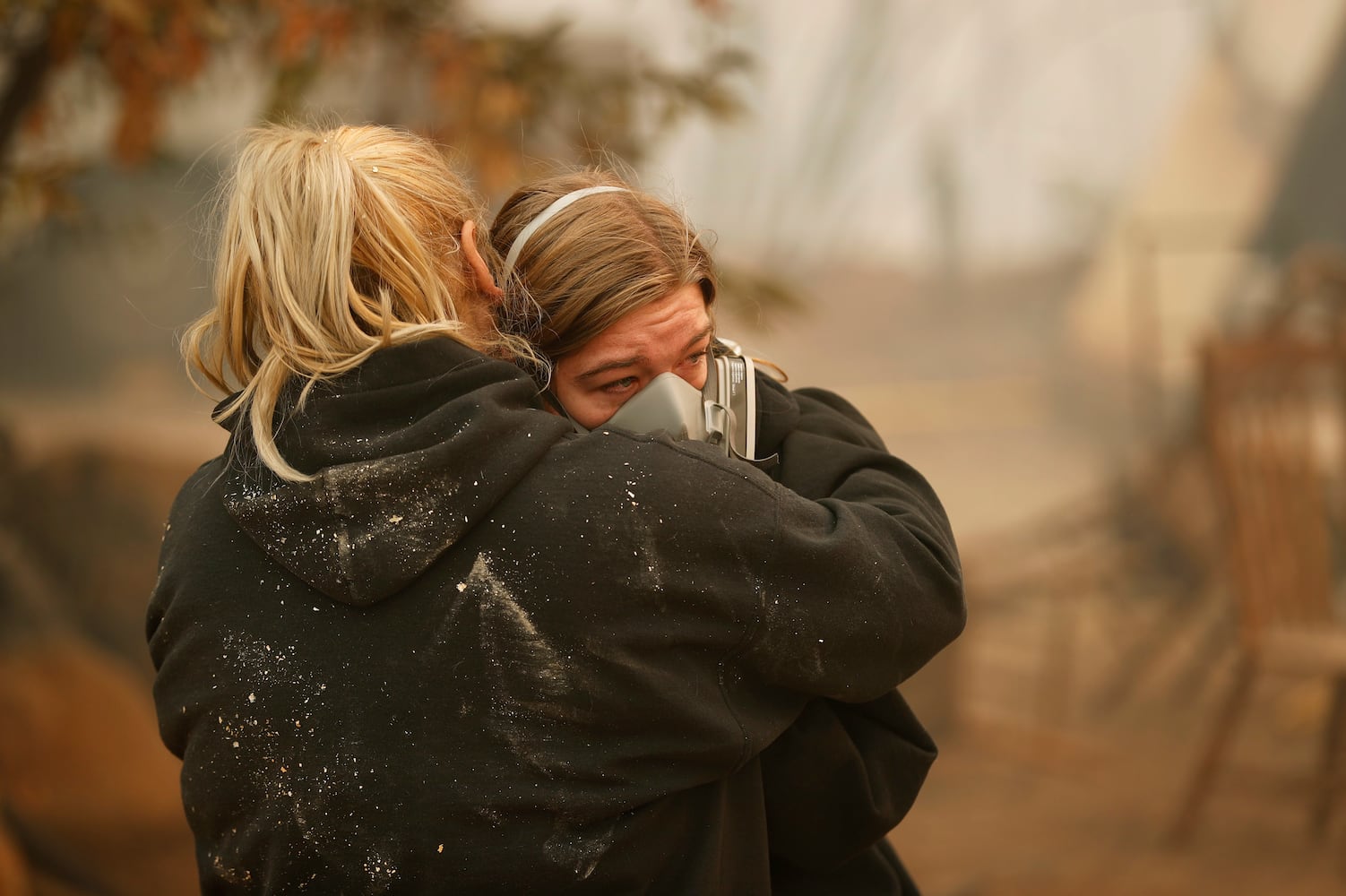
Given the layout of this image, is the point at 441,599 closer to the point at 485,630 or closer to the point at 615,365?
the point at 485,630

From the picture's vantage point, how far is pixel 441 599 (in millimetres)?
1126

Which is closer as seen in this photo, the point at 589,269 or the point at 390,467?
the point at 390,467

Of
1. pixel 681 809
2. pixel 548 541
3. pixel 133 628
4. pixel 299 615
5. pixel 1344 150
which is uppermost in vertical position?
pixel 1344 150

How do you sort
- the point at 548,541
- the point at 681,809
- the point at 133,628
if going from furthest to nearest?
the point at 133,628, the point at 681,809, the point at 548,541

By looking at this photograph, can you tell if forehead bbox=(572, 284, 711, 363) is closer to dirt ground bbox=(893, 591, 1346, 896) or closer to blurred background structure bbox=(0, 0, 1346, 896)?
blurred background structure bbox=(0, 0, 1346, 896)

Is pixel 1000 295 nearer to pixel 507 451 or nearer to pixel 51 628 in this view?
pixel 51 628

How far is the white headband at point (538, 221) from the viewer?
1.44 meters

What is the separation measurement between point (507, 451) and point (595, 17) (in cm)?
495

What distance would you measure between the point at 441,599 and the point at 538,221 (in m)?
0.53

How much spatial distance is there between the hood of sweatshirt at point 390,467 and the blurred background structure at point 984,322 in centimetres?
386

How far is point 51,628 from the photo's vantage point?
532 centimetres

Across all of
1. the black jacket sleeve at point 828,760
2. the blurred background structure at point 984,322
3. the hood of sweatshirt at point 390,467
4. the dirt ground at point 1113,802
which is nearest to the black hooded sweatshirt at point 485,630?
the hood of sweatshirt at point 390,467

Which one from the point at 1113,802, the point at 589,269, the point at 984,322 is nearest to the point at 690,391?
the point at 589,269

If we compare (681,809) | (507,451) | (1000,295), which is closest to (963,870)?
(1000,295)
